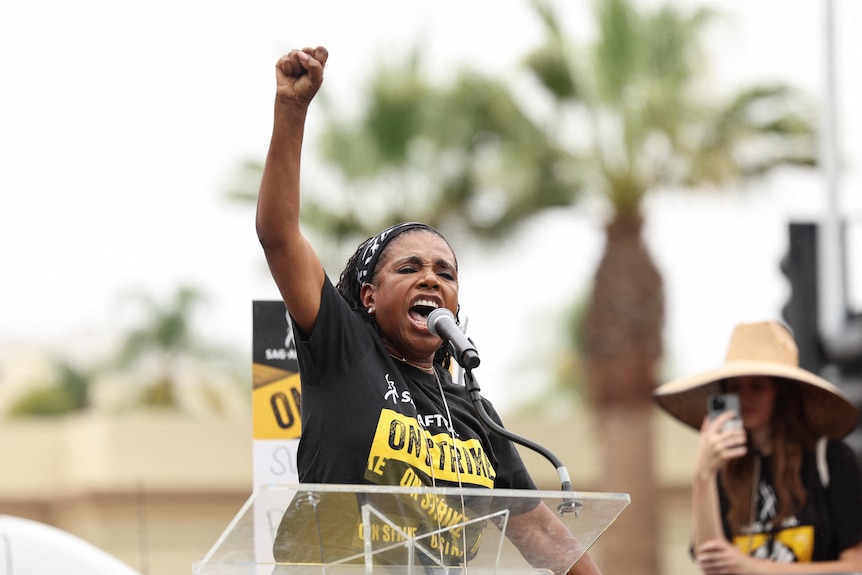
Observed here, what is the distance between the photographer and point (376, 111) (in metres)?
17.4

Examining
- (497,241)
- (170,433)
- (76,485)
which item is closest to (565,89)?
(497,241)

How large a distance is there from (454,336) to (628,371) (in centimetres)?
1456

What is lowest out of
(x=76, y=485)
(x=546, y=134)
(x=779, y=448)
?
(x=76, y=485)

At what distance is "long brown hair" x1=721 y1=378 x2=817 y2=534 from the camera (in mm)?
5621

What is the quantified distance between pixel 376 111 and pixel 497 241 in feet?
7.08

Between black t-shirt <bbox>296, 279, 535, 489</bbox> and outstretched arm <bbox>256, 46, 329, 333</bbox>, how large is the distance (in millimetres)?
60

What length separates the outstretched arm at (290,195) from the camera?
329 centimetres

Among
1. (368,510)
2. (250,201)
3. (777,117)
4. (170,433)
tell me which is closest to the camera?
(368,510)

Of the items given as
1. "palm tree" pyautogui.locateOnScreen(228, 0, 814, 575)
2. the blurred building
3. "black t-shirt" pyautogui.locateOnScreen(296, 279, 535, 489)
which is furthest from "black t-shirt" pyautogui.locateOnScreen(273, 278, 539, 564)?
the blurred building

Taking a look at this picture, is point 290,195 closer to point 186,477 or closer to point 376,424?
point 376,424

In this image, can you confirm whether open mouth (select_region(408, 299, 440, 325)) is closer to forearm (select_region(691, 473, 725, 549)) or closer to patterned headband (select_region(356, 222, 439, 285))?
patterned headband (select_region(356, 222, 439, 285))

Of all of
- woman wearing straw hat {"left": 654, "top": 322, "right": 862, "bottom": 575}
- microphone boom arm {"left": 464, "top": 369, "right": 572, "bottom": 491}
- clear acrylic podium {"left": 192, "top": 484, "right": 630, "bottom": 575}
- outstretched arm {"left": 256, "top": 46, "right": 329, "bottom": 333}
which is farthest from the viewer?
woman wearing straw hat {"left": 654, "top": 322, "right": 862, "bottom": 575}

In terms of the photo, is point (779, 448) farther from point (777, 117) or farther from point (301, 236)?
point (777, 117)

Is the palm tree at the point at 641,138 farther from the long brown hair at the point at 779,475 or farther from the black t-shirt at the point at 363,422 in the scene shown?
the black t-shirt at the point at 363,422
